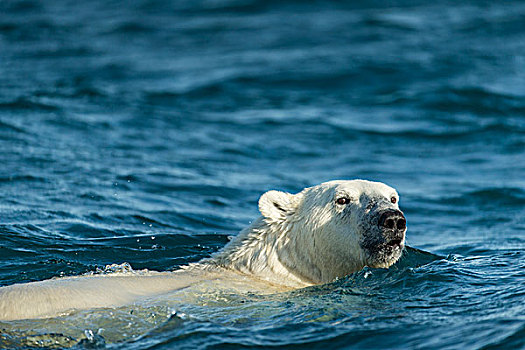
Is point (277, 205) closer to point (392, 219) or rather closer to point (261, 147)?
point (392, 219)

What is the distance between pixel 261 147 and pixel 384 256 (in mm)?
9396

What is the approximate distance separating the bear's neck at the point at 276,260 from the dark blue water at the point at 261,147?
0.37m

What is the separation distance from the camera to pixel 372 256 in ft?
20.8

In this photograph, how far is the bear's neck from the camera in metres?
6.63

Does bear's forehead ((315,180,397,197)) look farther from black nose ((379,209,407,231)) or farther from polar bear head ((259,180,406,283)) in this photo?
black nose ((379,209,407,231))

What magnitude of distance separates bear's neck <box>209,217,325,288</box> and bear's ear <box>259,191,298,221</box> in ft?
0.37

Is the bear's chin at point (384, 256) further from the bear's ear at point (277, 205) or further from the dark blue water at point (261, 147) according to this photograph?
the bear's ear at point (277, 205)

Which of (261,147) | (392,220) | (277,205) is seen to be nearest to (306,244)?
(277,205)

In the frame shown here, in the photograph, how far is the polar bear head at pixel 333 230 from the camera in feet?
20.7

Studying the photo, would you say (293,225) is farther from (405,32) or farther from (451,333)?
(405,32)

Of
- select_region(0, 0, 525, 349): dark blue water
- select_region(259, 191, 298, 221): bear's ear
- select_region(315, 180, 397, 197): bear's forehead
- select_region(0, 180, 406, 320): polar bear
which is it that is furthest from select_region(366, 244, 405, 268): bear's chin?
select_region(259, 191, 298, 221): bear's ear

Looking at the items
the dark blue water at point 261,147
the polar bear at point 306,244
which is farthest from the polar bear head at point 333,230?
the dark blue water at point 261,147

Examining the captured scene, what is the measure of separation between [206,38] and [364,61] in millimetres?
6031

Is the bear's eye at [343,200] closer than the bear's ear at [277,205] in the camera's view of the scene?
Yes
